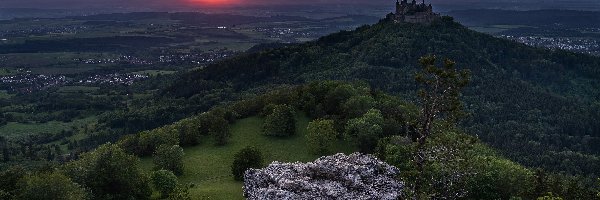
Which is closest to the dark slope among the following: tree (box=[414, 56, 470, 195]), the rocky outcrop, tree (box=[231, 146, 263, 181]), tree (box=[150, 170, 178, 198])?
tree (box=[231, 146, 263, 181])

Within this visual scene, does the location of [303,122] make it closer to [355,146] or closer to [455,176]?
[355,146]

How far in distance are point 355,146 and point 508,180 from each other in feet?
80.6

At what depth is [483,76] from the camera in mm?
165000

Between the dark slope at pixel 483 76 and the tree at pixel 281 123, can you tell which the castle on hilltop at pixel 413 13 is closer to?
the dark slope at pixel 483 76

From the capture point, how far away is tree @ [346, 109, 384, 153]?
6975 cm

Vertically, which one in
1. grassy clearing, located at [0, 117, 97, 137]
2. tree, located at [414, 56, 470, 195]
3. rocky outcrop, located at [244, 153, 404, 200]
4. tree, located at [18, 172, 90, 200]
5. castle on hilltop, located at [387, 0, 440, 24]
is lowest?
grassy clearing, located at [0, 117, 97, 137]

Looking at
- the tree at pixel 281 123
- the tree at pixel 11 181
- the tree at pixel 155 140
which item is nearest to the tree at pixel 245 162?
the tree at pixel 281 123

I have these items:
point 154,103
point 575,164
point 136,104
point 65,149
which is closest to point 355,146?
point 575,164

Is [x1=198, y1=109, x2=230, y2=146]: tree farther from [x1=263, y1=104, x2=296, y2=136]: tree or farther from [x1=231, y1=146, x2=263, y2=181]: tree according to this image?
[x1=231, y1=146, x2=263, y2=181]: tree

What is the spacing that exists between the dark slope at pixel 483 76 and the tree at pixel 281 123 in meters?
56.4

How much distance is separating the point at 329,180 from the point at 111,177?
2485cm

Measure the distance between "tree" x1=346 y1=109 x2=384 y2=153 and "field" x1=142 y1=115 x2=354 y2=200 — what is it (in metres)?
2.46

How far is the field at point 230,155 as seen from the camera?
205ft

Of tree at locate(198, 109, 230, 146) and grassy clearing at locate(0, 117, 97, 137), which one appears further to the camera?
grassy clearing at locate(0, 117, 97, 137)
